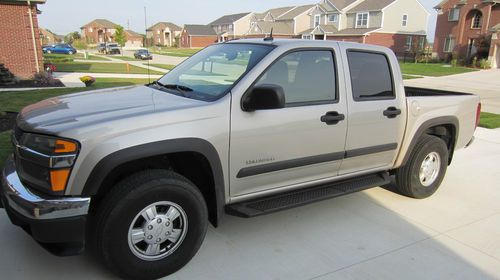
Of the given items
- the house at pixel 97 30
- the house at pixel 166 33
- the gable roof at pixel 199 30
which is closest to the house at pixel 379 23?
the gable roof at pixel 199 30

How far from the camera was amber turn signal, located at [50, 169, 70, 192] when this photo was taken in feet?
9.06

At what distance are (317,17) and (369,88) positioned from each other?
58373 millimetres

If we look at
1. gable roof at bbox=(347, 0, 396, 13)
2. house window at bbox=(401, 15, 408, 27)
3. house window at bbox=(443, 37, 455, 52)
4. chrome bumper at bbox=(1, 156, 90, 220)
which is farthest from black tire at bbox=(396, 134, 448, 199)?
house window at bbox=(401, 15, 408, 27)

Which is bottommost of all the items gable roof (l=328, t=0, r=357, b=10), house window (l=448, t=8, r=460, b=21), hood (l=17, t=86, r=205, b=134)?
hood (l=17, t=86, r=205, b=134)

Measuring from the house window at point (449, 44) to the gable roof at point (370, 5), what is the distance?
951cm

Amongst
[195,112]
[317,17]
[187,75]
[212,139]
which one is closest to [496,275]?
[212,139]

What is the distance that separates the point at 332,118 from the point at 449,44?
150 feet

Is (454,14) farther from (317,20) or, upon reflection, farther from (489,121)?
(489,121)

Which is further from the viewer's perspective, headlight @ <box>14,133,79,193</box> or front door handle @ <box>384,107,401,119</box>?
front door handle @ <box>384,107,401,119</box>

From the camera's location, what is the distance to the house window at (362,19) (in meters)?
52.3

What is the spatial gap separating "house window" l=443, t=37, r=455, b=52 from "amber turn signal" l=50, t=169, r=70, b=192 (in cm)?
4674

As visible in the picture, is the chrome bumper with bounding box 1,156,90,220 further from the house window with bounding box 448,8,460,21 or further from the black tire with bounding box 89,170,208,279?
the house window with bounding box 448,8,460,21

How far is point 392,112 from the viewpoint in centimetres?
443

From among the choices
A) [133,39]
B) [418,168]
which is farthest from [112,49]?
[418,168]
